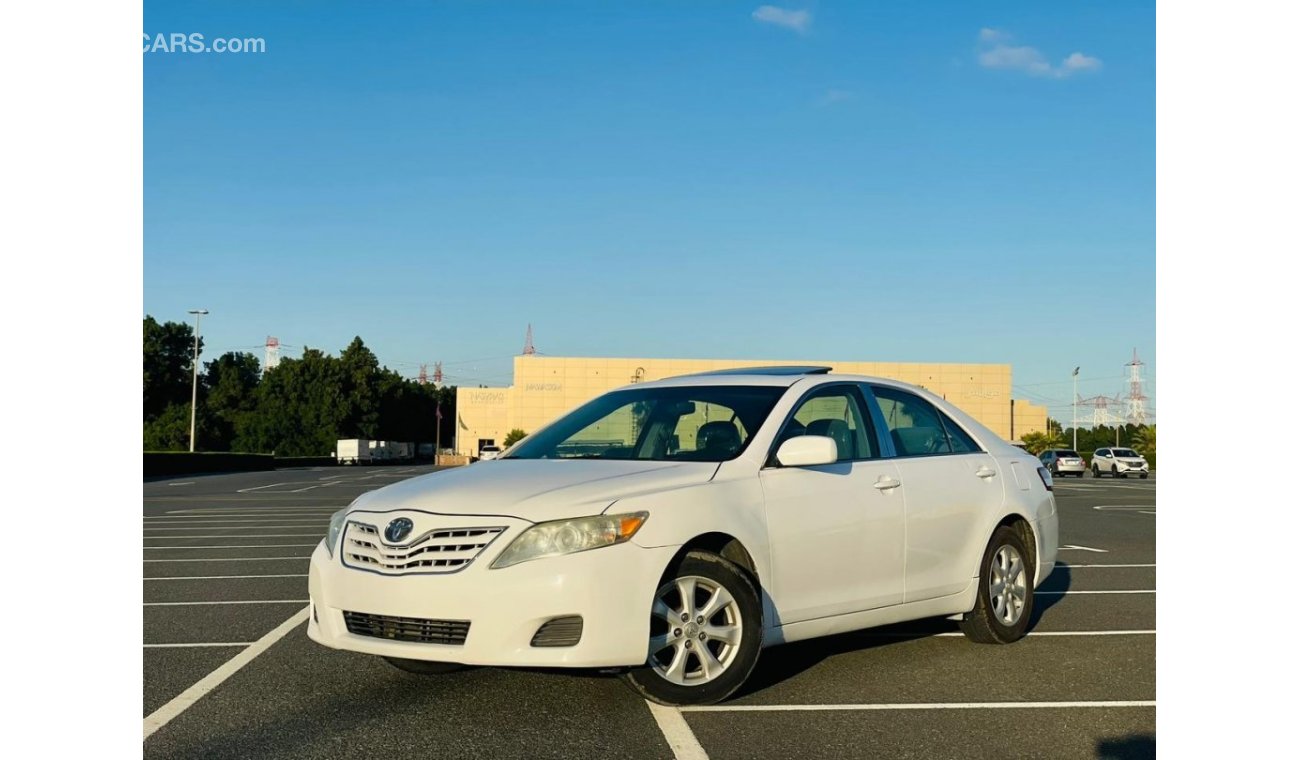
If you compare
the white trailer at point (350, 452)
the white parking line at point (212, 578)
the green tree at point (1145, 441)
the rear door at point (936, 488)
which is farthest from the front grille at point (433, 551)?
the white trailer at point (350, 452)

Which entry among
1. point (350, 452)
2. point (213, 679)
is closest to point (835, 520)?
point (213, 679)

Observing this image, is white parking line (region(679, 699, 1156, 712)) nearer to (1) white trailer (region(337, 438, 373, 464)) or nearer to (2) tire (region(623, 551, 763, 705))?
(2) tire (region(623, 551, 763, 705))

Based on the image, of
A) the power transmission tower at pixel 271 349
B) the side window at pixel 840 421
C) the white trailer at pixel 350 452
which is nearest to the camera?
the side window at pixel 840 421

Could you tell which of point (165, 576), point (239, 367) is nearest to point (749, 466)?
point (165, 576)

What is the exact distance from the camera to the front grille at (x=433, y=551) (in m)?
5.49

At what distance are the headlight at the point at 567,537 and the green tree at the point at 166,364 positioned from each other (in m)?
117

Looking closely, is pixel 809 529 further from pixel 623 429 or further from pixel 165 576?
pixel 165 576

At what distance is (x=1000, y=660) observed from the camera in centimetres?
707

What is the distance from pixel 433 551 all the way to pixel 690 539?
1.13 meters

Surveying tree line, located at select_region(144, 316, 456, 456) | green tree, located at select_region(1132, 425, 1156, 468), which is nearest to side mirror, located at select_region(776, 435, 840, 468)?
green tree, located at select_region(1132, 425, 1156, 468)

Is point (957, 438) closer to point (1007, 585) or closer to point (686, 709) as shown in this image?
point (1007, 585)

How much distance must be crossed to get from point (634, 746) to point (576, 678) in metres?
1.48

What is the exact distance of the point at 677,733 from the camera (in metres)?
5.25

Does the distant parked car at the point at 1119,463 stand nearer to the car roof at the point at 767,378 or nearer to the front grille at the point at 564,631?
the car roof at the point at 767,378
